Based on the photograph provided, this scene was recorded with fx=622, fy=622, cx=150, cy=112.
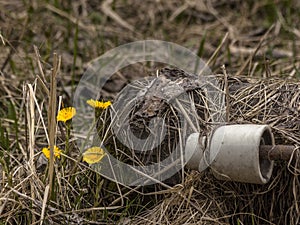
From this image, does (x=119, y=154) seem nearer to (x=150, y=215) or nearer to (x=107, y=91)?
(x=150, y=215)

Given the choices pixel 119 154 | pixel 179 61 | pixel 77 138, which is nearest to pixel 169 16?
pixel 179 61

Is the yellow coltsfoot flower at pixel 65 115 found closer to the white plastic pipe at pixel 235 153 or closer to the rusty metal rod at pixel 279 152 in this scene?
the white plastic pipe at pixel 235 153

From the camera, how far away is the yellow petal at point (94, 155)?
6.64 ft

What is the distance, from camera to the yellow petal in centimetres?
202

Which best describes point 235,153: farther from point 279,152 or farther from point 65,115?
point 65,115

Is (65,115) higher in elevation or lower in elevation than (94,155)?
higher

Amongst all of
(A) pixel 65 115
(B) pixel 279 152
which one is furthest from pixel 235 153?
(A) pixel 65 115

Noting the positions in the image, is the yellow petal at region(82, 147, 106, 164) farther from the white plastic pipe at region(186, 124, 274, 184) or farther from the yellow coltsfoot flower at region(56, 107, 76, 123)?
the white plastic pipe at region(186, 124, 274, 184)

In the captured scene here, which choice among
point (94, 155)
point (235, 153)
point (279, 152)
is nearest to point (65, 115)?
point (94, 155)

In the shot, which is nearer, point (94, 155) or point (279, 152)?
point (279, 152)

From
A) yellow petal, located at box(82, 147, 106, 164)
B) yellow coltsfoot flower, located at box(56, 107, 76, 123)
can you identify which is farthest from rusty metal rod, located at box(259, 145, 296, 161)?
yellow coltsfoot flower, located at box(56, 107, 76, 123)

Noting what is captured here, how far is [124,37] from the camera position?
4266 millimetres

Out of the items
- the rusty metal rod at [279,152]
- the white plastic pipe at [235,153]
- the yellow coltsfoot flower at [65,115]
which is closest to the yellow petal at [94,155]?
the yellow coltsfoot flower at [65,115]

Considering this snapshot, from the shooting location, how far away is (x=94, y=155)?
205 cm
